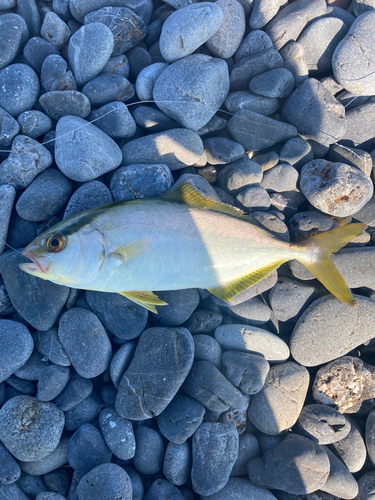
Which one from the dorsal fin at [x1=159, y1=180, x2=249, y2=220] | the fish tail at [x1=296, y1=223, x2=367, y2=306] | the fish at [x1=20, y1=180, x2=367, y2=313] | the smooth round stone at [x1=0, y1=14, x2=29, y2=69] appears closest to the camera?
the fish at [x1=20, y1=180, x2=367, y2=313]

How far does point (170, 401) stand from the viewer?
3084mm

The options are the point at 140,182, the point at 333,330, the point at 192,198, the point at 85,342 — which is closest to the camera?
the point at 192,198

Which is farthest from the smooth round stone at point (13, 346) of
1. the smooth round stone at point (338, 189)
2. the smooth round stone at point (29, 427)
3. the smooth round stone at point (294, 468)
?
the smooth round stone at point (338, 189)

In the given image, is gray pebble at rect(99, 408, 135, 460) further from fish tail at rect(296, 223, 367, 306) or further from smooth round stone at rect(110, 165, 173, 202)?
fish tail at rect(296, 223, 367, 306)

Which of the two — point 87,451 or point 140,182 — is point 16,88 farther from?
point 87,451

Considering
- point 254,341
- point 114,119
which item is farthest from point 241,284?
point 114,119

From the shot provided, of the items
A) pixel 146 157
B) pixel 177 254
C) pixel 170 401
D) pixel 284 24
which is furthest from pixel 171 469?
pixel 284 24

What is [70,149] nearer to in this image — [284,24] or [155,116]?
[155,116]

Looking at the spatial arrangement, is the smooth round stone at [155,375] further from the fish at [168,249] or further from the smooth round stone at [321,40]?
the smooth round stone at [321,40]

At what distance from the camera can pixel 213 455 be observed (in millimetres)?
2926

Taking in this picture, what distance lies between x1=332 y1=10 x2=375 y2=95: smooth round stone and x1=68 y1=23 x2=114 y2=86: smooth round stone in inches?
97.3

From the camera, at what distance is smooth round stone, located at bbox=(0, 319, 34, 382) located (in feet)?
A: 9.83

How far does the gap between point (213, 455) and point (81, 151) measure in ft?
10.3

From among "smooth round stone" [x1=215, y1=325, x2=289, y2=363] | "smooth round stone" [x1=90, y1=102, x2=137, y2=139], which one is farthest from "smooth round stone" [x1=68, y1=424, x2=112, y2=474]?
"smooth round stone" [x1=90, y1=102, x2=137, y2=139]
